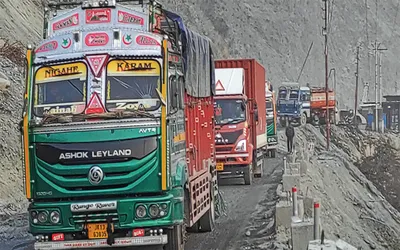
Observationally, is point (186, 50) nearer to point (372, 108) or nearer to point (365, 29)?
point (372, 108)

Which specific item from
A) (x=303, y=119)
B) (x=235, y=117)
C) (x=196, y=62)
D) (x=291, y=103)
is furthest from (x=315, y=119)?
(x=196, y=62)

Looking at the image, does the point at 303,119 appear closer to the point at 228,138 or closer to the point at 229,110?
the point at 228,138

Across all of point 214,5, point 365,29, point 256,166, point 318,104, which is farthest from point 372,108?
point 256,166

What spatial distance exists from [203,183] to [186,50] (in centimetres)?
270

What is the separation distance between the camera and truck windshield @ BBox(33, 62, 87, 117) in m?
9.82

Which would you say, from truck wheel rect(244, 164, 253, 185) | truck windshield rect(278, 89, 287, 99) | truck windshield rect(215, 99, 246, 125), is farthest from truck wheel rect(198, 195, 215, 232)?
truck windshield rect(278, 89, 287, 99)

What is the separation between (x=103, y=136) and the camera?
9484 mm

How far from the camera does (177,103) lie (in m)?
10.6

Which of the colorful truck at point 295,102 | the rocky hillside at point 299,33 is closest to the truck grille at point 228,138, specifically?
the colorful truck at point 295,102

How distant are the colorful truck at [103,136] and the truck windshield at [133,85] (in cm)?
1

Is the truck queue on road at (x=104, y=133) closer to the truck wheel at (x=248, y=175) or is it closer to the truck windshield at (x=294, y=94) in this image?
the truck wheel at (x=248, y=175)

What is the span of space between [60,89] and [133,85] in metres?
1.02

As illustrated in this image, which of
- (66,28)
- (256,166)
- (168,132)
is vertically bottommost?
(256,166)

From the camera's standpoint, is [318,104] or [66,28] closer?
[66,28]
